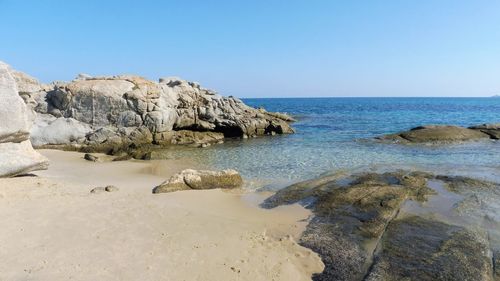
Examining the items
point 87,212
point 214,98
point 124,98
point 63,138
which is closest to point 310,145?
point 214,98

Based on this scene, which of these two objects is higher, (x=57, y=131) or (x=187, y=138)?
(x=57, y=131)

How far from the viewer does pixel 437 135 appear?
27.9 metres

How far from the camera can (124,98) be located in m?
26.3

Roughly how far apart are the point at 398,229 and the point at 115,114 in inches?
850

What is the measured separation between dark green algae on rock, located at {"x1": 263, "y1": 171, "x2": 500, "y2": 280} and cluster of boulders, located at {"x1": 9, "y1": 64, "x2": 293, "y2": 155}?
1568 cm

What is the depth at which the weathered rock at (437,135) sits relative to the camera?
27.2 metres

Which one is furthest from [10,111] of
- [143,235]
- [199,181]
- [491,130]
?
[491,130]

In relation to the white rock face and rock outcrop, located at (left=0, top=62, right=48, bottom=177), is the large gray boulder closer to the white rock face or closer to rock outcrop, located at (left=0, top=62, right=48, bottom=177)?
rock outcrop, located at (left=0, top=62, right=48, bottom=177)

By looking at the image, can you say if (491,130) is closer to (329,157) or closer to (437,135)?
(437,135)

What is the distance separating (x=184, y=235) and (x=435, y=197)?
7899mm

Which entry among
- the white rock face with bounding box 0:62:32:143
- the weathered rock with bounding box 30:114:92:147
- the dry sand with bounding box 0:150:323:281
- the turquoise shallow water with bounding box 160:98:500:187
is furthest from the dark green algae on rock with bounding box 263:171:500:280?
the weathered rock with bounding box 30:114:92:147

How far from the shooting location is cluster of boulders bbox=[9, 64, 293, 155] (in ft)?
79.9

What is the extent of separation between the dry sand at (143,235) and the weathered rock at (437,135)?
19.0 metres

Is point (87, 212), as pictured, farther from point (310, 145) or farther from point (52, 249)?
point (310, 145)
